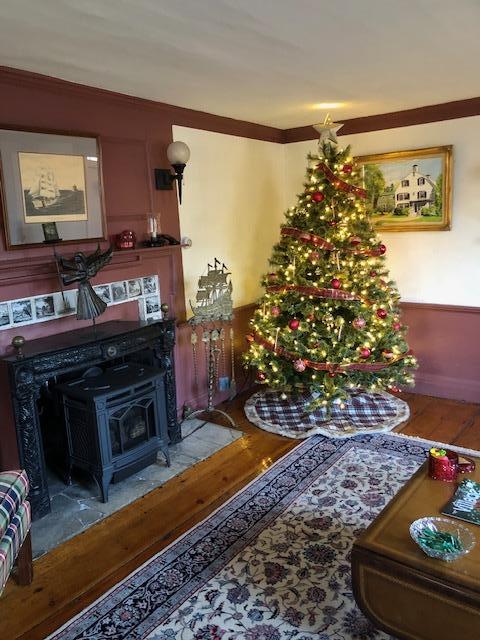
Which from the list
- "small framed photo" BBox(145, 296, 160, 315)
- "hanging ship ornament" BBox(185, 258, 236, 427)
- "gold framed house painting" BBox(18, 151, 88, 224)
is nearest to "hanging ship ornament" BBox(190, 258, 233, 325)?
"hanging ship ornament" BBox(185, 258, 236, 427)

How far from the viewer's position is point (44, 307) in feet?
9.61

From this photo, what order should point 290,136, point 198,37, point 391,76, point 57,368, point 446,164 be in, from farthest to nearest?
point 290,136, point 446,164, point 391,76, point 57,368, point 198,37

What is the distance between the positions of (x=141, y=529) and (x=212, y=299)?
1650 millimetres

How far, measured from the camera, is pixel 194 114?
3771 mm

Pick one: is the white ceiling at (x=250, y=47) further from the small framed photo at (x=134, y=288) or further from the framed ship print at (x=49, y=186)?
the small framed photo at (x=134, y=288)

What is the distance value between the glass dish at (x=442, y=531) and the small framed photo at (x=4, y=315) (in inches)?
86.0

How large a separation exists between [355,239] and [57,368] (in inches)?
85.2

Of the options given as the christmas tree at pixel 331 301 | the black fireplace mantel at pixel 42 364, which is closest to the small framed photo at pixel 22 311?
the black fireplace mantel at pixel 42 364

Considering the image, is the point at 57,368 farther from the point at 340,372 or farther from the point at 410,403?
the point at 410,403

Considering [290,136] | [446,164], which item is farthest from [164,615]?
[290,136]

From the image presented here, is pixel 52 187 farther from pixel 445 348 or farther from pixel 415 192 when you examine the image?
pixel 445 348

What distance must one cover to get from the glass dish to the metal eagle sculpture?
1.97m

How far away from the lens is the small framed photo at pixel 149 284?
354 cm

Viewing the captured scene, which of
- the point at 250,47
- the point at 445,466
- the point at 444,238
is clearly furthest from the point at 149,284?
the point at 444,238
